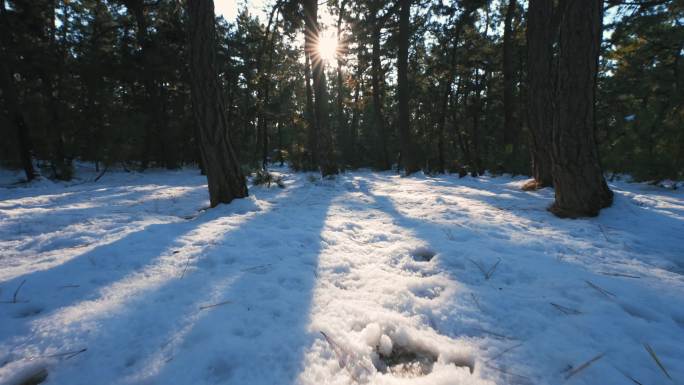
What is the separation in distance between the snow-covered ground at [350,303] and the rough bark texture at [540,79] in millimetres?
2528

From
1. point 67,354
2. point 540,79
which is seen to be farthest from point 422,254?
point 540,79

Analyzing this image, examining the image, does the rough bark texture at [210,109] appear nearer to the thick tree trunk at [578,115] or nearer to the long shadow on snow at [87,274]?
the long shadow on snow at [87,274]

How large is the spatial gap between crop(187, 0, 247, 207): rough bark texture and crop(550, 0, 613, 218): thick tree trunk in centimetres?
484

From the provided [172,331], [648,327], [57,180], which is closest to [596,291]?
[648,327]

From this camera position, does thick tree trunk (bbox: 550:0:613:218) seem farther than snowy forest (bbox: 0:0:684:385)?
Yes

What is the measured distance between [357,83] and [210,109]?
331 inches

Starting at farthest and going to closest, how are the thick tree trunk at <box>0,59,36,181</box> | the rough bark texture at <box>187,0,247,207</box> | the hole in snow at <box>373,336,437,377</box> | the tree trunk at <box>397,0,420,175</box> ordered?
the tree trunk at <box>397,0,420,175</box> < the thick tree trunk at <box>0,59,36,181</box> < the rough bark texture at <box>187,0,247,207</box> < the hole in snow at <box>373,336,437,377</box>

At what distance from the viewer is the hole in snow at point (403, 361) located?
4.36 feet

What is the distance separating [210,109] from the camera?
15.3ft

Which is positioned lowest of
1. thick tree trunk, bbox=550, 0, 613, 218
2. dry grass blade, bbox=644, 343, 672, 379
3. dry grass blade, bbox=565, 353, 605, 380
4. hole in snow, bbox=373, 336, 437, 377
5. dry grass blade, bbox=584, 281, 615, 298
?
hole in snow, bbox=373, 336, 437, 377

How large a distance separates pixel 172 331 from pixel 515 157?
11022mm

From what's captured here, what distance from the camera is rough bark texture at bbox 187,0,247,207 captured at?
4504 mm

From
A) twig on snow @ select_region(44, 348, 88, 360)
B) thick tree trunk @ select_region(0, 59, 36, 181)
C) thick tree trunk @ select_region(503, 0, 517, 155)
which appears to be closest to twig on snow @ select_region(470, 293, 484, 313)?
twig on snow @ select_region(44, 348, 88, 360)

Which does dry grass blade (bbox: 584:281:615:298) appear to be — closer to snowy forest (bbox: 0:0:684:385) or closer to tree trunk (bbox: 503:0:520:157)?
snowy forest (bbox: 0:0:684:385)
